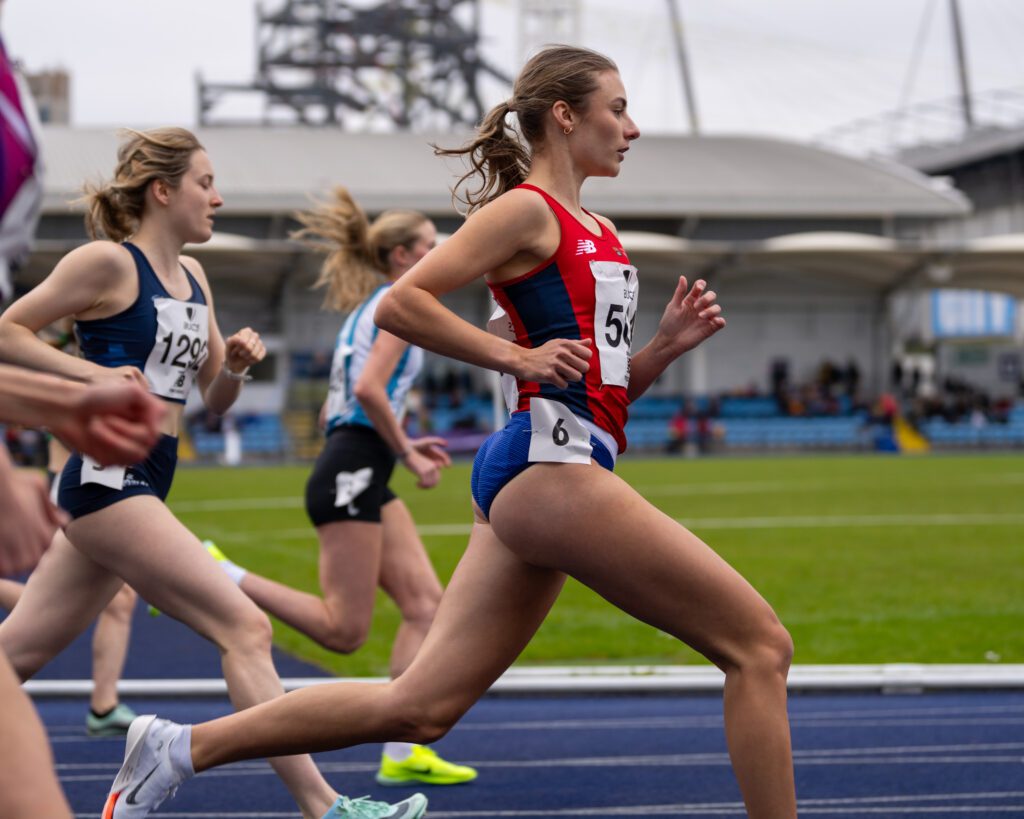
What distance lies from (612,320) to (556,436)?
0.37 metres

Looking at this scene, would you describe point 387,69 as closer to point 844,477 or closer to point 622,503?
point 844,477

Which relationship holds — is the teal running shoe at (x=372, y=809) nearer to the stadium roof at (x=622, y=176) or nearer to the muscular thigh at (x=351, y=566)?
the muscular thigh at (x=351, y=566)

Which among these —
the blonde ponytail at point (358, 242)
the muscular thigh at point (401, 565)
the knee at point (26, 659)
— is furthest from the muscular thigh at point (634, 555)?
the blonde ponytail at point (358, 242)

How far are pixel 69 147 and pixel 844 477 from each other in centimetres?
3367

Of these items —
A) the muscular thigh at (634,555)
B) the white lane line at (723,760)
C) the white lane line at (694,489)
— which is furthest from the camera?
the white lane line at (694,489)

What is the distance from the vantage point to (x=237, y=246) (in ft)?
136

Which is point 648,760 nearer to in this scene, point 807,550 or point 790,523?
point 807,550

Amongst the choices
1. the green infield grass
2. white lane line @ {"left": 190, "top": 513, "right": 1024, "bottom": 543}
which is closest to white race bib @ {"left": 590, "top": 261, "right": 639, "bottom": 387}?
the green infield grass

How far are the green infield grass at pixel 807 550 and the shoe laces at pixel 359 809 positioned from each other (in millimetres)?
1335

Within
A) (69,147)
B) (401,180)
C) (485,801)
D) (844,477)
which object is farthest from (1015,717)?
(69,147)

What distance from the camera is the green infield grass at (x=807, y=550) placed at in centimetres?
932

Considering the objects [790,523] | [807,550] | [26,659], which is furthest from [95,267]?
[790,523]

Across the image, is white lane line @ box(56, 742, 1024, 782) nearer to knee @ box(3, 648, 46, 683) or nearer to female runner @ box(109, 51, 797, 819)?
knee @ box(3, 648, 46, 683)

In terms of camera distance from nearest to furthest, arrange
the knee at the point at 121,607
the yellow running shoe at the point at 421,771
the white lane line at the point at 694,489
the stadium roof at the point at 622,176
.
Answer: the yellow running shoe at the point at 421,771 → the knee at the point at 121,607 → the white lane line at the point at 694,489 → the stadium roof at the point at 622,176
